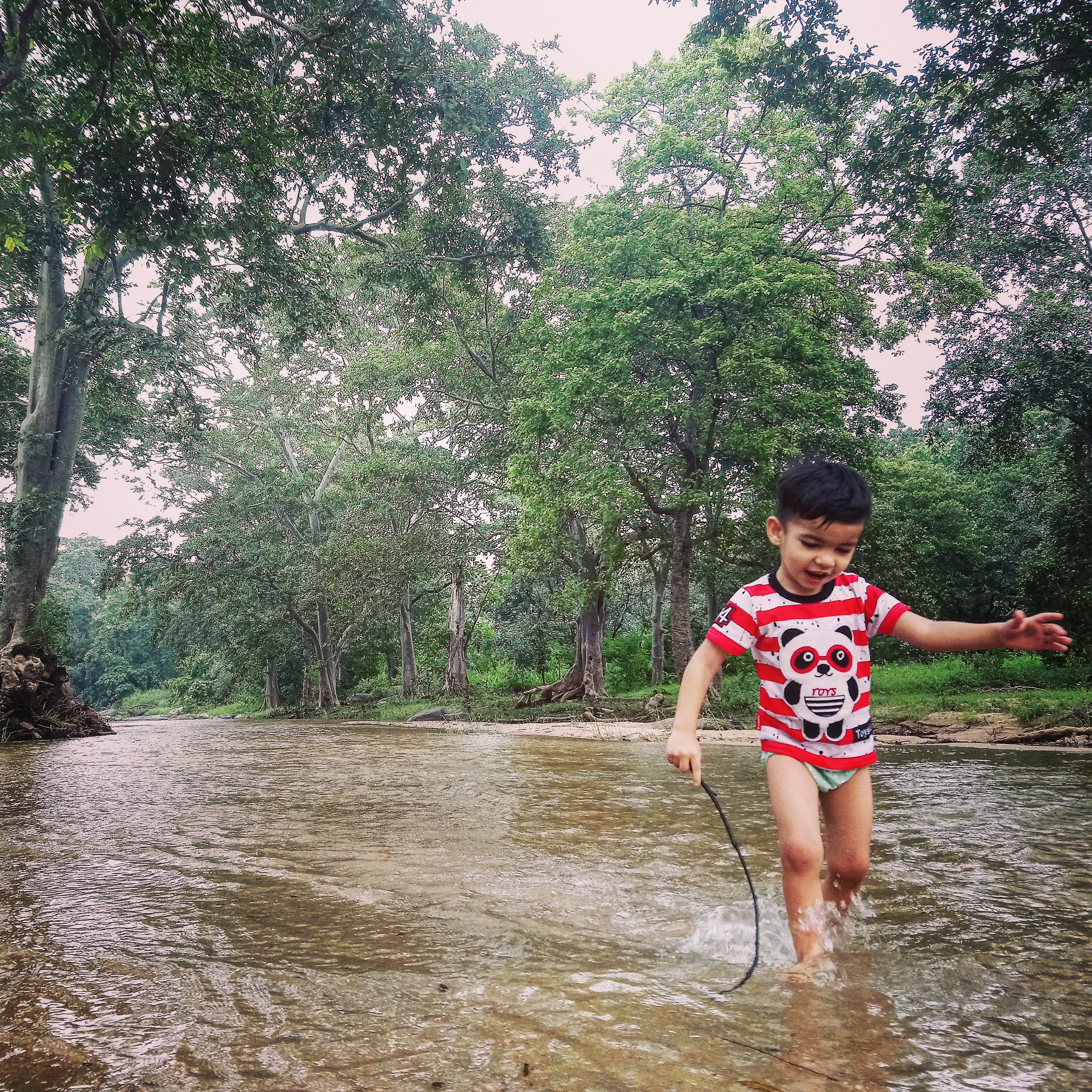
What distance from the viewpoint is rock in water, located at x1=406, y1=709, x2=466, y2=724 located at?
21.4m

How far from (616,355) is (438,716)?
36.7ft

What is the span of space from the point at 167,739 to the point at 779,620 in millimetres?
14906

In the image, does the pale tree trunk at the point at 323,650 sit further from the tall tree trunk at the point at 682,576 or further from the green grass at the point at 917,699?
the tall tree trunk at the point at 682,576

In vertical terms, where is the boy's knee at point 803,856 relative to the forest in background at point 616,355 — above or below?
below

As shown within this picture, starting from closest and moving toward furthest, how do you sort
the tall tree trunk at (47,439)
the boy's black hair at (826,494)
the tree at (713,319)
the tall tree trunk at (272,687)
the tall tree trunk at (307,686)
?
the boy's black hair at (826,494) < the tall tree trunk at (47,439) < the tree at (713,319) < the tall tree trunk at (307,686) < the tall tree trunk at (272,687)

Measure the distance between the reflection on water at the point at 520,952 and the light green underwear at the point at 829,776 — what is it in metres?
0.50

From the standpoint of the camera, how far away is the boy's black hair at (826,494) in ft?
8.30

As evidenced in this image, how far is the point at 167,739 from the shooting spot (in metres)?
14.7

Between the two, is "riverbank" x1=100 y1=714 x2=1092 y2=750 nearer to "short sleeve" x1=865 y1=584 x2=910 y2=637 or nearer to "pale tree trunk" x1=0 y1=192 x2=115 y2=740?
"pale tree trunk" x1=0 y1=192 x2=115 y2=740

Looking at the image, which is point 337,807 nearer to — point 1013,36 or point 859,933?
point 859,933

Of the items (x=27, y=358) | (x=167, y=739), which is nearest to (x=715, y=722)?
(x=167, y=739)

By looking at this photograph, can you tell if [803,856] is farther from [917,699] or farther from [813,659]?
[917,699]

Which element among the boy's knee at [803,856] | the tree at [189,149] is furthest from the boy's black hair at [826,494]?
the tree at [189,149]

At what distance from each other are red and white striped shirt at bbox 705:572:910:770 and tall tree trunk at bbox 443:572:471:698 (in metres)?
25.7
